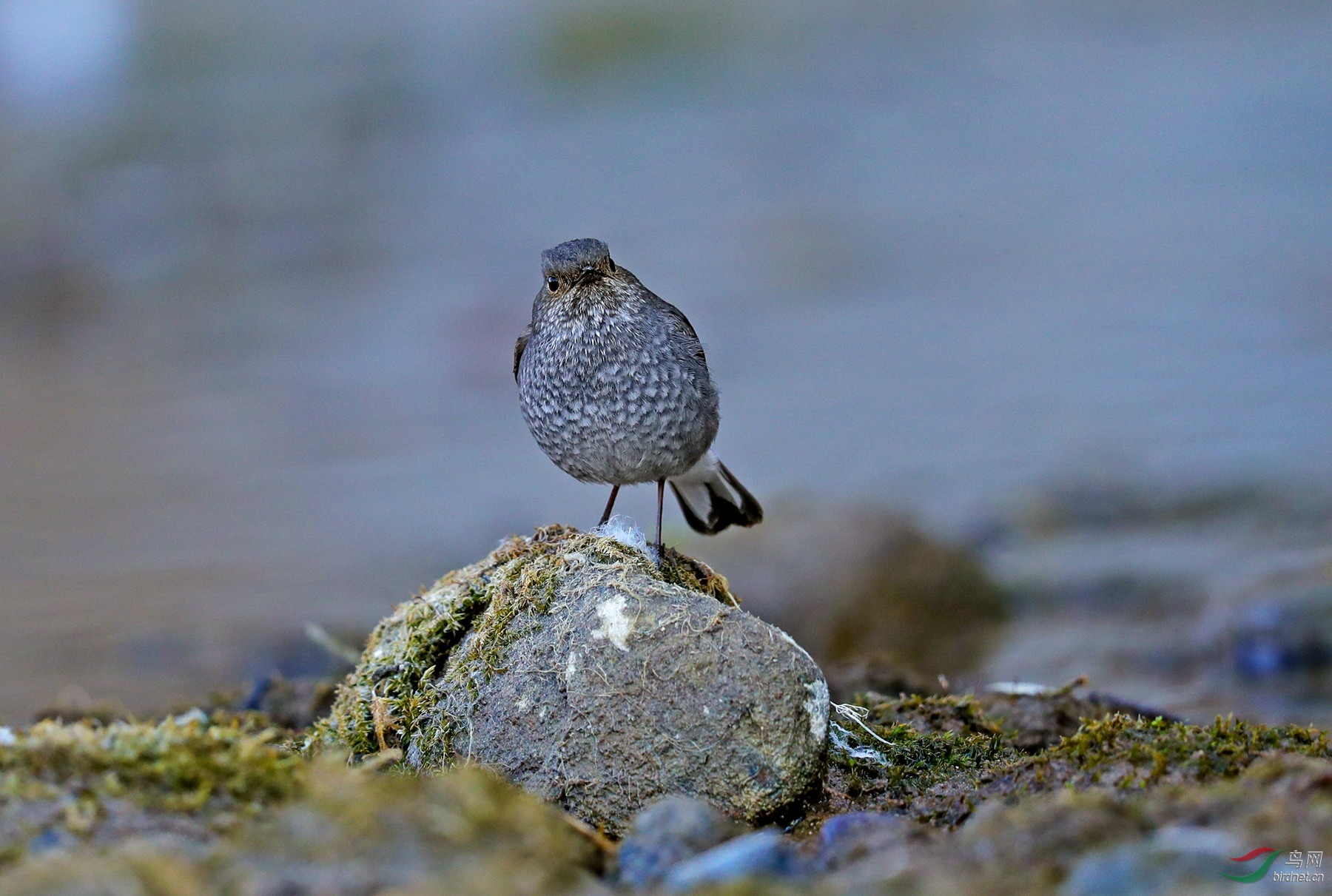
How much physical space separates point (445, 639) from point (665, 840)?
1632 millimetres

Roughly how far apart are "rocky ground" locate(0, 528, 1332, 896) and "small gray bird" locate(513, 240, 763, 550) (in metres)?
0.62

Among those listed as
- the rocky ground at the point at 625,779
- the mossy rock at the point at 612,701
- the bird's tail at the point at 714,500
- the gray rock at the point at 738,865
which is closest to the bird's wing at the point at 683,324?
the bird's tail at the point at 714,500

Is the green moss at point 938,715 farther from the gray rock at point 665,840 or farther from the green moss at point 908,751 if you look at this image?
the gray rock at point 665,840

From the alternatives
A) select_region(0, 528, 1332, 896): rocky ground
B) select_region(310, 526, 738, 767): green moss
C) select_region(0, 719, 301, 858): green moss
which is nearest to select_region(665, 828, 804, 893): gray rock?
select_region(0, 528, 1332, 896): rocky ground

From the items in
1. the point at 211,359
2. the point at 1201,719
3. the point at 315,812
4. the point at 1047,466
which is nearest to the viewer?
the point at 315,812

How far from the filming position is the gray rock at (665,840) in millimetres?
3359

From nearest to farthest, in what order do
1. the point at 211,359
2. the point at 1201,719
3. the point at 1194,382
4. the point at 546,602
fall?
the point at 546,602 < the point at 1201,719 < the point at 1194,382 < the point at 211,359

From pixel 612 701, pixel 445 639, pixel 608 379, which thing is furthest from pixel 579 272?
pixel 612 701

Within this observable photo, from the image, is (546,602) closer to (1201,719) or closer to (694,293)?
(1201,719)

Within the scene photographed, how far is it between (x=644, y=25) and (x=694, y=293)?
7898 millimetres

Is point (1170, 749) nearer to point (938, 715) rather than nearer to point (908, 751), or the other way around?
point (908, 751)

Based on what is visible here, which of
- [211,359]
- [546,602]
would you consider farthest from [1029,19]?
[546,602]

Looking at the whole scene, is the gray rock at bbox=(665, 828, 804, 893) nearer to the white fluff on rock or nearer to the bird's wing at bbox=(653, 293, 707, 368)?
the white fluff on rock

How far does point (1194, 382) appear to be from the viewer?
14.2 meters
